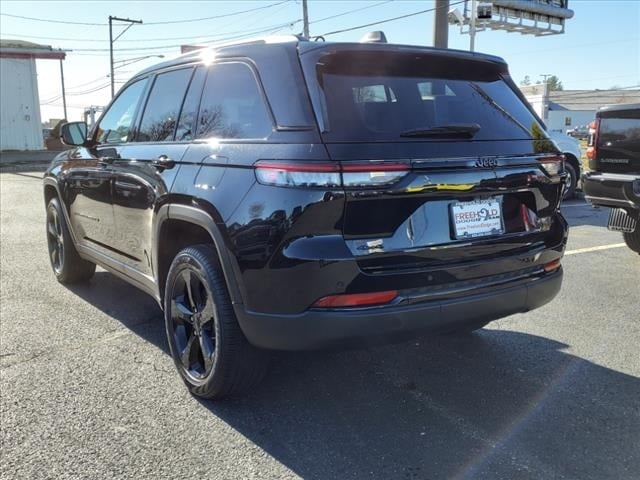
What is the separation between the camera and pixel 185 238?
11.3 feet

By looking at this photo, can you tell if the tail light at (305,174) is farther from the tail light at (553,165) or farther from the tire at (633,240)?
the tire at (633,240)

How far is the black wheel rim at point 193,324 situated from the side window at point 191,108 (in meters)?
0.81

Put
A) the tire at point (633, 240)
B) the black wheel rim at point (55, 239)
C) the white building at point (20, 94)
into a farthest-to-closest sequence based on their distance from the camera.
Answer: the white building at point (20, 94), the tire at point (633, 240), the black wheel rim at point (55, 239)

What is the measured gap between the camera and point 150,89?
4051 millimetres

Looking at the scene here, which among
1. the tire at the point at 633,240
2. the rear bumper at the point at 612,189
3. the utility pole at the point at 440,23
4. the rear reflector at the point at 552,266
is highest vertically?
the utility pole at the point at 440,23

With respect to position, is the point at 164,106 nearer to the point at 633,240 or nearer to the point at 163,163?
A: the point at 163,163

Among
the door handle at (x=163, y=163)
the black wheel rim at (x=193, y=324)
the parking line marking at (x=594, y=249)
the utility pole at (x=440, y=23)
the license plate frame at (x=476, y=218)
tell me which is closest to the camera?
the license plate frame at (x=476, y=218)

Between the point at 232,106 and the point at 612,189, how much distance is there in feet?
15.1

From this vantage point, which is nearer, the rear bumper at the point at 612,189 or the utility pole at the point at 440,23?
the rear bumper at the point at 612,189

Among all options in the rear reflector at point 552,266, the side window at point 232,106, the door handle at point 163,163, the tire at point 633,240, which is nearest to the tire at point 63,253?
the door handle at point 163,163

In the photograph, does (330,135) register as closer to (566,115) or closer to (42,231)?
(42,231)

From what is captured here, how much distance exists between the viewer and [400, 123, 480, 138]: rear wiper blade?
276 centimetres

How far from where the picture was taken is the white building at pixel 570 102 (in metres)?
63.5

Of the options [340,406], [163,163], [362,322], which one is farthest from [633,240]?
[163,163]
